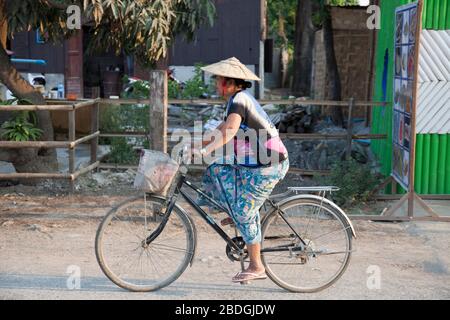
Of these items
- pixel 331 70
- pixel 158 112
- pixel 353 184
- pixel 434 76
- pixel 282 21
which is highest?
pixel 282 21

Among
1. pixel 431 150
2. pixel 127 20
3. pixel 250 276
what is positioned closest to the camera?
pixel 250 276

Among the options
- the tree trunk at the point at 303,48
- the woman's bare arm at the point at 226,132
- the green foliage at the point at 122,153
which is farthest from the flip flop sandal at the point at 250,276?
the tree trunk at the point at 303,48

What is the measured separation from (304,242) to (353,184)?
11.0ft

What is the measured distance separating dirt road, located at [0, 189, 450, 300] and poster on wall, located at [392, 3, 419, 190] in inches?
29.5

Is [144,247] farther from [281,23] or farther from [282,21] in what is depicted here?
[282,21]

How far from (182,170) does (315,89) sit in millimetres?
14917

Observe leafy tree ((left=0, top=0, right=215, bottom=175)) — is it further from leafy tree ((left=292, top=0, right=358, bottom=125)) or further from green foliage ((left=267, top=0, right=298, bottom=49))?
green foliage ((left=267, top=0, right=298, bottom=49))

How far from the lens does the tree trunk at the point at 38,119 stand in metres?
8.94

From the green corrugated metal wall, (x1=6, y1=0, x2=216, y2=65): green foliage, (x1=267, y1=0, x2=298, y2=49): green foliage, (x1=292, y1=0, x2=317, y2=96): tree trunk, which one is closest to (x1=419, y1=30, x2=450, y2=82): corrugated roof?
the green corrugated metal wall

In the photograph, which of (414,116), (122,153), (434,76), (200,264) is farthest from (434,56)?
(122,153)

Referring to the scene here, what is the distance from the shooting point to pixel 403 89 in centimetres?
757

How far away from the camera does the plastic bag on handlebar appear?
4.70 m

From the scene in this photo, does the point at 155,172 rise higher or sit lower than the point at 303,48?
lower

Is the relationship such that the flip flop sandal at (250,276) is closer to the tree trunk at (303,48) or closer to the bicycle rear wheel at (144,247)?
the bicycle rear wheel at (144,247)
